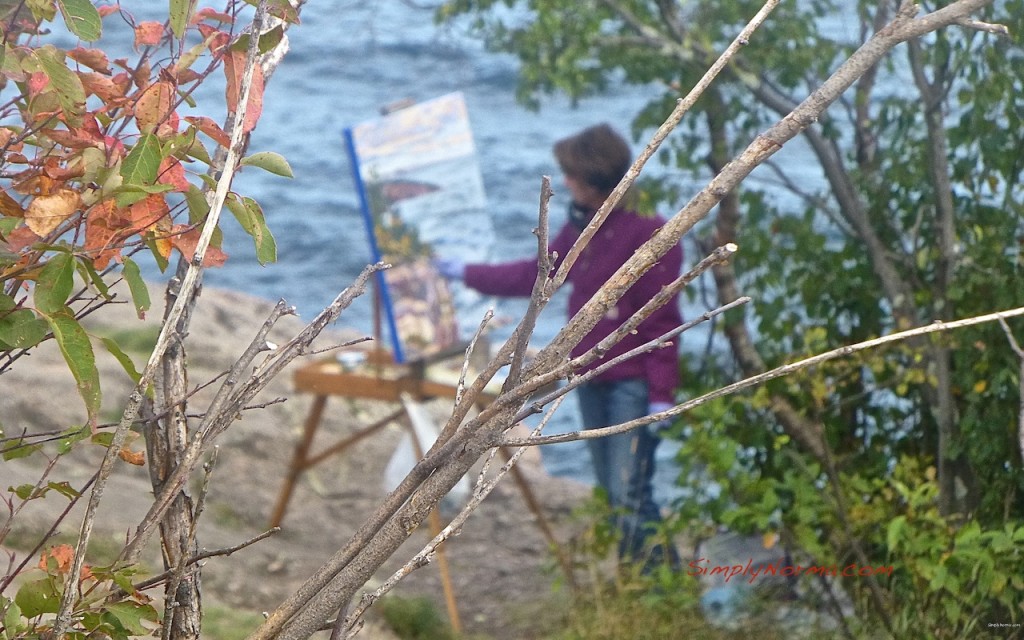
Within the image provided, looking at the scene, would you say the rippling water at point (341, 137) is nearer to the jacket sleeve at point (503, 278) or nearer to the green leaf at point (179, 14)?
the jacket sleeve at point (503, 278)

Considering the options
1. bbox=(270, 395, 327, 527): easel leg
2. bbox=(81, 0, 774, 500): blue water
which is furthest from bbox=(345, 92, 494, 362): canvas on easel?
bbox=(81, 0, 774, 500): blue water

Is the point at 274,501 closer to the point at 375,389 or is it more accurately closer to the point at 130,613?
the point at 375,389

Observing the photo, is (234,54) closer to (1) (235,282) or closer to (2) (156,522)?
(2) (156,522)

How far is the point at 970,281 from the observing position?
2857 mm

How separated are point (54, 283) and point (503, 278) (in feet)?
11.2

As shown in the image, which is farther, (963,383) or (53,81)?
(963,383)

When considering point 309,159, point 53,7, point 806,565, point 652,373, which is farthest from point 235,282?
point 53,7

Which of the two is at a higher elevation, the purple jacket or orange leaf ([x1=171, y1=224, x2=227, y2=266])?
orange leaf ([x1=171, y1=224, x2=227, y2=266])

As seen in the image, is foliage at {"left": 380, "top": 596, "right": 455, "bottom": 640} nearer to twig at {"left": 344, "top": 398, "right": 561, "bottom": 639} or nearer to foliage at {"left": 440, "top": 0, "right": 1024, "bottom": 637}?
foliage at {"left": 440, "top": 0, "right": 1024, "bottom": 637}

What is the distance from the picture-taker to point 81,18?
3.61ft

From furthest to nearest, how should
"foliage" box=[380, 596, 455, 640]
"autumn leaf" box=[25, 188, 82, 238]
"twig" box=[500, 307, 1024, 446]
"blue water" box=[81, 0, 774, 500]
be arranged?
"blue water" box=[81, 0, 774, 500], "foliage" box=[380, 596, 455, 640], "autumn leaf" box=[25, 188, 82, 238], "twig" box=[500, 307, 1024, 446]

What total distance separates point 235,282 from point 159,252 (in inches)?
332

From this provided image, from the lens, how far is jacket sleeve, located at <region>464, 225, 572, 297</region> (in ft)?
14.3

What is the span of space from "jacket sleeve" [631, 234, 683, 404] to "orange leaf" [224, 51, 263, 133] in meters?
2.74
